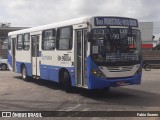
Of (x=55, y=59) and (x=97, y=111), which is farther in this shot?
(x=55, y=59)

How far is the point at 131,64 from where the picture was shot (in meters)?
14.0

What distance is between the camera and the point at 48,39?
17422 millimetres

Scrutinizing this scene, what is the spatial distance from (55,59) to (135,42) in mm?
3970

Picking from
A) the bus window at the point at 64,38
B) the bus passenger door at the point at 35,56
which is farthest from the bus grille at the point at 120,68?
the bus passenger door at the point at 35,56

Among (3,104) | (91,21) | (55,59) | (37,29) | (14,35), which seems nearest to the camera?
(3,104)

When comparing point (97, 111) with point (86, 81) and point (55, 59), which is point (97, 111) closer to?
point (86, 81)

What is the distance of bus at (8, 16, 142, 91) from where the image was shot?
13.3 meters

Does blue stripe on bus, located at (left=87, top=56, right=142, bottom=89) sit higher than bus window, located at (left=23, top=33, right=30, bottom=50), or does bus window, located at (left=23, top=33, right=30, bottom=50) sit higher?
bus window, located at (left=23, top=33, right=30, bottom=50)

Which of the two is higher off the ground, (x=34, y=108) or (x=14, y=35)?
(x=14, y=35)

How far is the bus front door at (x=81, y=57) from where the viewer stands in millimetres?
13805

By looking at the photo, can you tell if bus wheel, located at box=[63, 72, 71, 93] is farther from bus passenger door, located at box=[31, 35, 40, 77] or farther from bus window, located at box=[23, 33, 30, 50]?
bus window, located at box=[23, 33, 30, 50]

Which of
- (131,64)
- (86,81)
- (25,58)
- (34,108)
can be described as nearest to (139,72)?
(131,64)

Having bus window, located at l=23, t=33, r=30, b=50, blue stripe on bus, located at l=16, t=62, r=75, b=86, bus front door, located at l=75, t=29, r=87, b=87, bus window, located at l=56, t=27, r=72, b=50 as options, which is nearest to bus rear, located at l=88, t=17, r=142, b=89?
bus front door, located at l=75, t=29, r=87, b=87

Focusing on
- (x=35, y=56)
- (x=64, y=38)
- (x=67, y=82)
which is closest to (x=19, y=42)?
(x=35, y=56)
